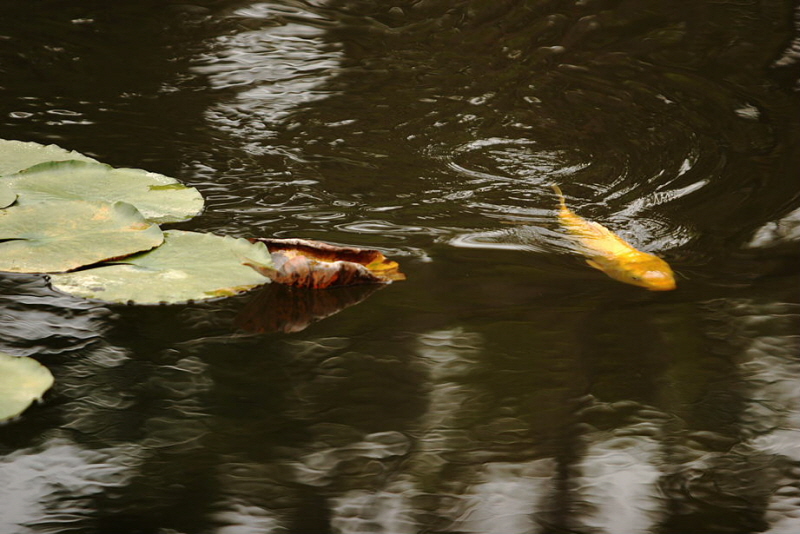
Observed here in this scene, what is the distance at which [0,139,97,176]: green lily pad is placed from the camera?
1712 mm

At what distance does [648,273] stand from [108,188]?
1061 millimetres

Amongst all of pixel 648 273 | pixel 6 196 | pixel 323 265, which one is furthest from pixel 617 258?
pixel 6 196

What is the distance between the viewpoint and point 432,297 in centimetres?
141

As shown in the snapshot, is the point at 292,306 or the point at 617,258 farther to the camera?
the point at 617,258

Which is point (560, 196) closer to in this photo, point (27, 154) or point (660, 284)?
point (660, 284)

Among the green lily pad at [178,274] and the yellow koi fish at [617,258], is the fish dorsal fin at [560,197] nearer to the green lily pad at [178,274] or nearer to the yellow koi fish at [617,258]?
the yellow koi fish at [617,258]

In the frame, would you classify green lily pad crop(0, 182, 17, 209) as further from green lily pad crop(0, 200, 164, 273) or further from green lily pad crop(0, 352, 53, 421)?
green lily pad crop(0, 352, 53, 421)

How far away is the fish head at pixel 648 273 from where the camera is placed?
1463 mm

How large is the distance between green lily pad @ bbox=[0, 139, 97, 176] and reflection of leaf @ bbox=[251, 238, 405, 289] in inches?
22.3

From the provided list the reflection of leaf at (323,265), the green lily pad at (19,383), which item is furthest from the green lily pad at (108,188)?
the green lily pad at (19,383)

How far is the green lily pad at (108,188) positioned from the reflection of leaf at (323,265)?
0.27 meters

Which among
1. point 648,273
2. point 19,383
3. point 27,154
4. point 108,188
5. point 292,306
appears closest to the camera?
point 19,383

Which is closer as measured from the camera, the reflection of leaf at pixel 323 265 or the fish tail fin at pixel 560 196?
the reflection of leaf at pixel 323 265

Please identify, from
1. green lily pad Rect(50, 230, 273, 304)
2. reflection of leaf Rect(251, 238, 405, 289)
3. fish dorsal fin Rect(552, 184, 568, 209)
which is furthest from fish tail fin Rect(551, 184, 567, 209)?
green lily pad Rect(50, 230, 273, 304)
